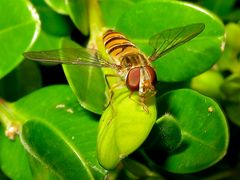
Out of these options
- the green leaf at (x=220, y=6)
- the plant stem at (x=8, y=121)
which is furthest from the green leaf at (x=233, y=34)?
the plant stem at (x=8, y=121)

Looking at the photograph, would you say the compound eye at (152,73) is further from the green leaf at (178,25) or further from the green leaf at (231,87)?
the green leaf at (231,87)

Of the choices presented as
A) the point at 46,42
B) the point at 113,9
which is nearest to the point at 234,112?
the point at 113,9

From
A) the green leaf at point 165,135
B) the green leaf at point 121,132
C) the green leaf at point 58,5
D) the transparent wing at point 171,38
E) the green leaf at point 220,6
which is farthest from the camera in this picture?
the green leaf at point 220,6

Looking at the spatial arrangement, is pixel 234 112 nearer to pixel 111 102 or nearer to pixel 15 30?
pixel 111 102

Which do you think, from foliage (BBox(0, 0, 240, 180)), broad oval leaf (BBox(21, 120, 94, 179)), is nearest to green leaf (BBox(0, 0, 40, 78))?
foliage (BBox(0, 0, 240, 180))

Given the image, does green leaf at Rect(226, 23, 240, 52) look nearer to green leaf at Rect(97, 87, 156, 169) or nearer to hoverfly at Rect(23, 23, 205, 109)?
hoverfly at Rect(23, 23, 205, 109)

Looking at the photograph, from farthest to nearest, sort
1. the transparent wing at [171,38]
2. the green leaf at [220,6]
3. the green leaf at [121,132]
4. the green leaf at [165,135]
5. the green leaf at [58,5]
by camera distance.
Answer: the green leaf at [220,6]
the green leaf at [58,5]
the transparent wing at [171,38]
the green leaf at [165,135]
the green leaf at [121,132]

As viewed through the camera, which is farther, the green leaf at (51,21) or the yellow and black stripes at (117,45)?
the green leaf at (51,21)
